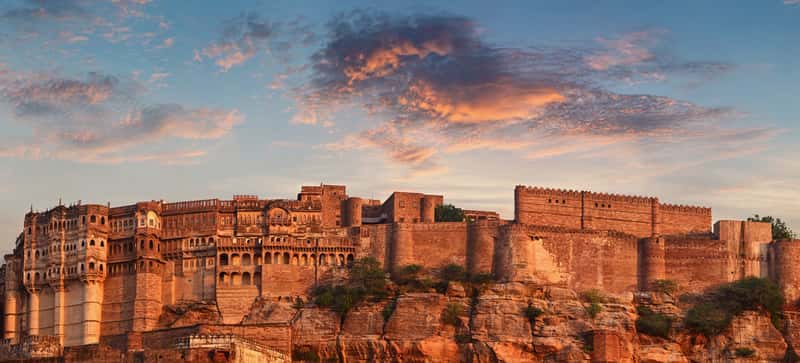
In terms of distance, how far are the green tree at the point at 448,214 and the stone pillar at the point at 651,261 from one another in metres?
11.9

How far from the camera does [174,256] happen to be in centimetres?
10131

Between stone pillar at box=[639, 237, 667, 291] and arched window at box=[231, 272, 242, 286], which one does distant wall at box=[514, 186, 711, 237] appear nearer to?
stone pillar at box=[639, 237, 667, 291]

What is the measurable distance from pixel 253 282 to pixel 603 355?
21.6m

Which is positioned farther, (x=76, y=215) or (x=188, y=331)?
(x=76, y=215)

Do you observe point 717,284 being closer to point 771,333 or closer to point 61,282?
point 771,333

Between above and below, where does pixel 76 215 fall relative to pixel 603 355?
above

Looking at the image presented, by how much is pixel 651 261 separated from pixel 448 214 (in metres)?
13.4

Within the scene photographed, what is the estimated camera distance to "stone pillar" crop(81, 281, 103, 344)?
98.2 m

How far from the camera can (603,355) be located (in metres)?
93.3

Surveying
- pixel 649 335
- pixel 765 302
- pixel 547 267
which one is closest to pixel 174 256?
pixel 547 267

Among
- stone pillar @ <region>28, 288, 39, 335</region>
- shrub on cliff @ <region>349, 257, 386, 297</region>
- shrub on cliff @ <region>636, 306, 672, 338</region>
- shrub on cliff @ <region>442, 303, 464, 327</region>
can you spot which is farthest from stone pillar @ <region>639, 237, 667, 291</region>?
stone pillar @ <region>28, 288, 39, 335</region>

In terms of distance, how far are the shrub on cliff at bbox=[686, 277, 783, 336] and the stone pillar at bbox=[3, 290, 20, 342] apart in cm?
4123

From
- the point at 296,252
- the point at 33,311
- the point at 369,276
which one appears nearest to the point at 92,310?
the point at 33,311

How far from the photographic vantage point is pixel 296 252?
100 m
